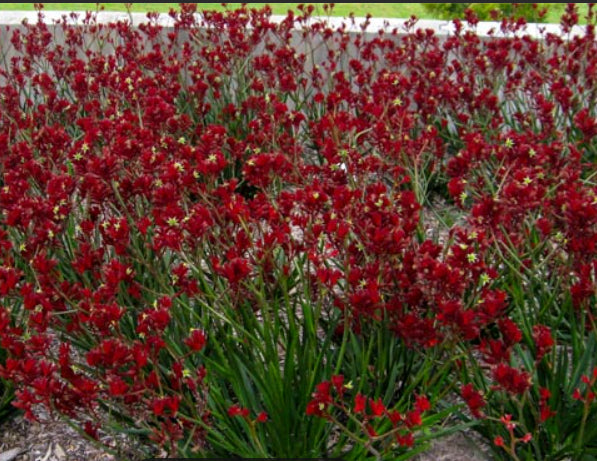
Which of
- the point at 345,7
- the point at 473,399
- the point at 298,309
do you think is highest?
the point at 345,7

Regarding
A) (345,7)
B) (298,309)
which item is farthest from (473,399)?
(345,7)

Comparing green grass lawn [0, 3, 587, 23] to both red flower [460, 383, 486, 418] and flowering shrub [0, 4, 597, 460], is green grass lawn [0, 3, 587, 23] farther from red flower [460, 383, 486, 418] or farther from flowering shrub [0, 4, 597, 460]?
red flower [460, 383, 486, 418]

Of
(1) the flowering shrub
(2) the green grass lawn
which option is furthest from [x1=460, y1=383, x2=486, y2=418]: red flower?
(2) the green grass lawn

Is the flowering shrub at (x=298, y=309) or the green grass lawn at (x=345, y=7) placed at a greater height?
the green grass lawn at (x=345, y=7)

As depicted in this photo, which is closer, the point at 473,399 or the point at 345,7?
the point at 473,399

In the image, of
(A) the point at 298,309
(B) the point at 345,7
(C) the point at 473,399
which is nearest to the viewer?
(C) the point at 473,399

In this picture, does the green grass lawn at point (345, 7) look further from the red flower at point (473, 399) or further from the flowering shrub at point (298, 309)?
the red flower at point (473, 399)

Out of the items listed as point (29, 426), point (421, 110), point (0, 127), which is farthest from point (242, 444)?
point (421, 110)

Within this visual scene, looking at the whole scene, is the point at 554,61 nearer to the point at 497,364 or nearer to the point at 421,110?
the point at 421,110

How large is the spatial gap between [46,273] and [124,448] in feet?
2.49

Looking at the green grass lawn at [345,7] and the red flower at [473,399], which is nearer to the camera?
the red flower at [473,399]

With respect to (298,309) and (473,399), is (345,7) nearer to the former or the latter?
(298,309)

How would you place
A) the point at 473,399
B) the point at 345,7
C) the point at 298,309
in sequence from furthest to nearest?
the point at 345,7
the point at 298,309
the point at 473,399

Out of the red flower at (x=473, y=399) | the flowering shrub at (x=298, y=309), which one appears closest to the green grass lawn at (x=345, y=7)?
the flowering shrub at (x=298, y=309)
